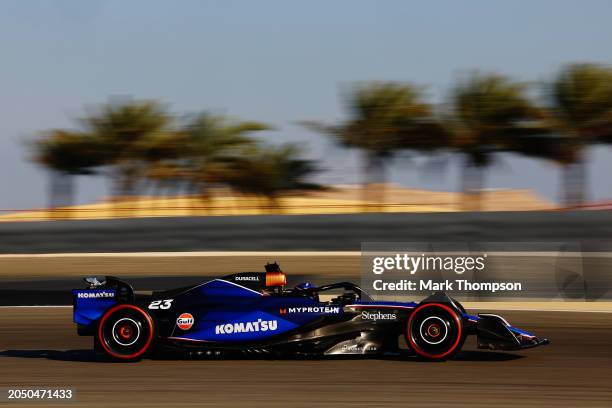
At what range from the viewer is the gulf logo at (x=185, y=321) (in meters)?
8.62

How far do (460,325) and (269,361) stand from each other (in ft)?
5.71

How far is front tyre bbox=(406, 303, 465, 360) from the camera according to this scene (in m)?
8.39

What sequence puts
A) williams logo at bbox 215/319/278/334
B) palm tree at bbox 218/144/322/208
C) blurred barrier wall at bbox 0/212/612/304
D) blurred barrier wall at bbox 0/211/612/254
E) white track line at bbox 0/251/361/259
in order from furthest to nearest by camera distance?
→ 1. palm tree at bbox 218/144/322/208
2. white track line at bbox 0/251/361/259
3. blurred barrier wall at bbox 0/211/612/254
4. blurred barrier wall at bbox 0/212/612/304
5. williams logo at bbox 215/319/278/334

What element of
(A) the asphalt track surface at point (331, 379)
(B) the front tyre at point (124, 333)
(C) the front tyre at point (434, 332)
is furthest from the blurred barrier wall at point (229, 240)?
(C) the front tyre at point (434, 332)

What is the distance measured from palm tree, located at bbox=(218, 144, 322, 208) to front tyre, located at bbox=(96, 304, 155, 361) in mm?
19215

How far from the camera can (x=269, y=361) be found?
864 centimetres

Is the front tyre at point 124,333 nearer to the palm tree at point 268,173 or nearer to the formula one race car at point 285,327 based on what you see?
the formula one race car at point 285,327

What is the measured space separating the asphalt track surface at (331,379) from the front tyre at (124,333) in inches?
4.5

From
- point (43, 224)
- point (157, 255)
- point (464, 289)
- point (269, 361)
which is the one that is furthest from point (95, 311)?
point (43, 224)

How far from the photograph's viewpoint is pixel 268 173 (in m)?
28.7

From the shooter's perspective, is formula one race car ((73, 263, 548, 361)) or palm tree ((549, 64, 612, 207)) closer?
formula one race car ((73, 263, 548, 361))

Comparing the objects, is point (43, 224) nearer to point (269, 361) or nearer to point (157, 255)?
point (157, 255)
